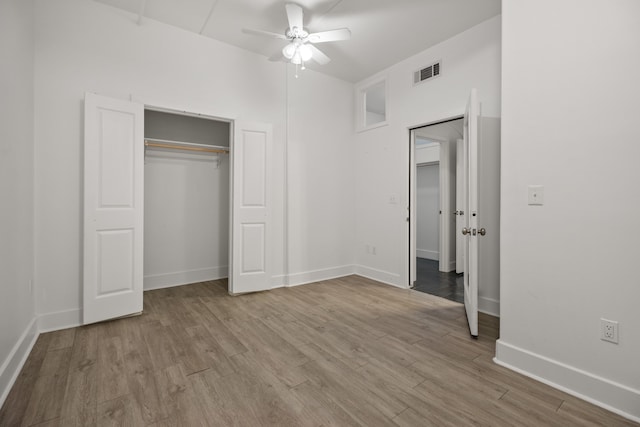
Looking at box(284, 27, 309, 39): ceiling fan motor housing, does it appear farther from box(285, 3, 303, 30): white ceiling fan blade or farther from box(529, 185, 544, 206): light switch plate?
box(529, 185, 544, 206): light switch plate

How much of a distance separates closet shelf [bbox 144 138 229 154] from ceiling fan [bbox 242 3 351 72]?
1541 millimetres

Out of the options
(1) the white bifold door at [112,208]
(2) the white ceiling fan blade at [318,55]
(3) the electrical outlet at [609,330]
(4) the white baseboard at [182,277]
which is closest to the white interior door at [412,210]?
(2) the white ceiling fan blade at [318,55]

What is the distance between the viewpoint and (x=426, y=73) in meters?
3.66

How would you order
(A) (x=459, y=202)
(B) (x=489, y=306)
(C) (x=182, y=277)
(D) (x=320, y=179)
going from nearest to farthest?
(B) (x=489, y=306) → (C) (x=182, y=277) → (D) (x=320, y=179) → (A) (x=459, y=202)

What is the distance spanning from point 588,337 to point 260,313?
8.46 ft

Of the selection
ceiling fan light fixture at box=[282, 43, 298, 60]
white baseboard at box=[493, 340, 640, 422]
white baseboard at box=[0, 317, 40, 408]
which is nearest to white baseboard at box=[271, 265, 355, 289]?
white baseboard at box=[0, 317, 40, 408]

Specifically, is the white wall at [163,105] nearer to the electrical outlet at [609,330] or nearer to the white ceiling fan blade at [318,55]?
the white ceiling fan blade at [318,55]

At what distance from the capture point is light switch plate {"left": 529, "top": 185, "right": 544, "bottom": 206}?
1881mm

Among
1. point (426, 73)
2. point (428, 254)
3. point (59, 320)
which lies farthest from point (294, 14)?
point (428, 254)

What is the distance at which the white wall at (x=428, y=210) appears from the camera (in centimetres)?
618

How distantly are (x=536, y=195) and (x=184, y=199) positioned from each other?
4045 mm

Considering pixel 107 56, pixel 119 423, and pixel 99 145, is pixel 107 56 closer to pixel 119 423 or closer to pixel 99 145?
pixel 99 145

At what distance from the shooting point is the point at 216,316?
2.93 meters

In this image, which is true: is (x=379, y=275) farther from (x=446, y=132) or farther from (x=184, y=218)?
(x=184, y=218)
